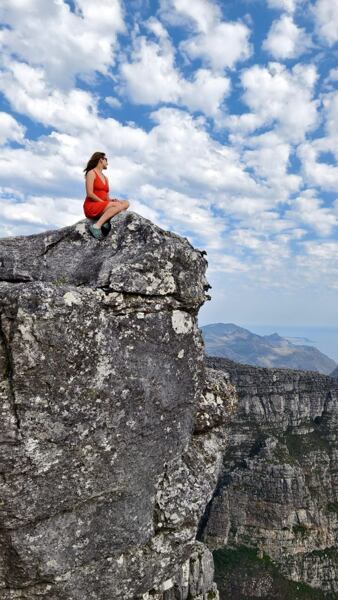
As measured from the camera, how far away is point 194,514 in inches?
523

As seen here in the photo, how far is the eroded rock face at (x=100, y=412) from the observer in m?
10.7

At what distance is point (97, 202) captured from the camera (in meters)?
14.0

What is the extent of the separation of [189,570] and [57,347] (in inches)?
406

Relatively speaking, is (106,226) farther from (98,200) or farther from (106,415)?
(106,415)

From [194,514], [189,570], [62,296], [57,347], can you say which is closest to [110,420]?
[57,347]

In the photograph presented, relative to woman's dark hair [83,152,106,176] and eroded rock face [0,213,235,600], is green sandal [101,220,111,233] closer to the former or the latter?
eroded rock face [0,213,235,600]

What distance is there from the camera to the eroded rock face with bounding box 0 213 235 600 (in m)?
10.7

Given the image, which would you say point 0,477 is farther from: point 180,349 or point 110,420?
point 180,349

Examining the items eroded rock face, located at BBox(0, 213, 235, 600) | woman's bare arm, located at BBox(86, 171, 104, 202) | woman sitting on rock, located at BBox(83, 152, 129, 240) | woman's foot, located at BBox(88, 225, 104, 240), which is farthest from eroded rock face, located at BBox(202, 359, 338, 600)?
woman's bare arm, located at BBox(86, 171, 104, 202)

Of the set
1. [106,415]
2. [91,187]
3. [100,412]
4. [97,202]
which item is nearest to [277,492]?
[106,415]

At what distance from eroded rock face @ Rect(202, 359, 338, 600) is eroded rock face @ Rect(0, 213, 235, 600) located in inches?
4851

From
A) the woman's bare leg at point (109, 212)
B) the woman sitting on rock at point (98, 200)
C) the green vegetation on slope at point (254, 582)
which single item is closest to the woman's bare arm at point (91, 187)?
the woman sitting on rock at point (98, 200)

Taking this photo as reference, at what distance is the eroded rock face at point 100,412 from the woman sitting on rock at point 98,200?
359 mm

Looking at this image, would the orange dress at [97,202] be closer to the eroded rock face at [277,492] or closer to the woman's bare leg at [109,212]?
the woman's bare leg at [109,212]
